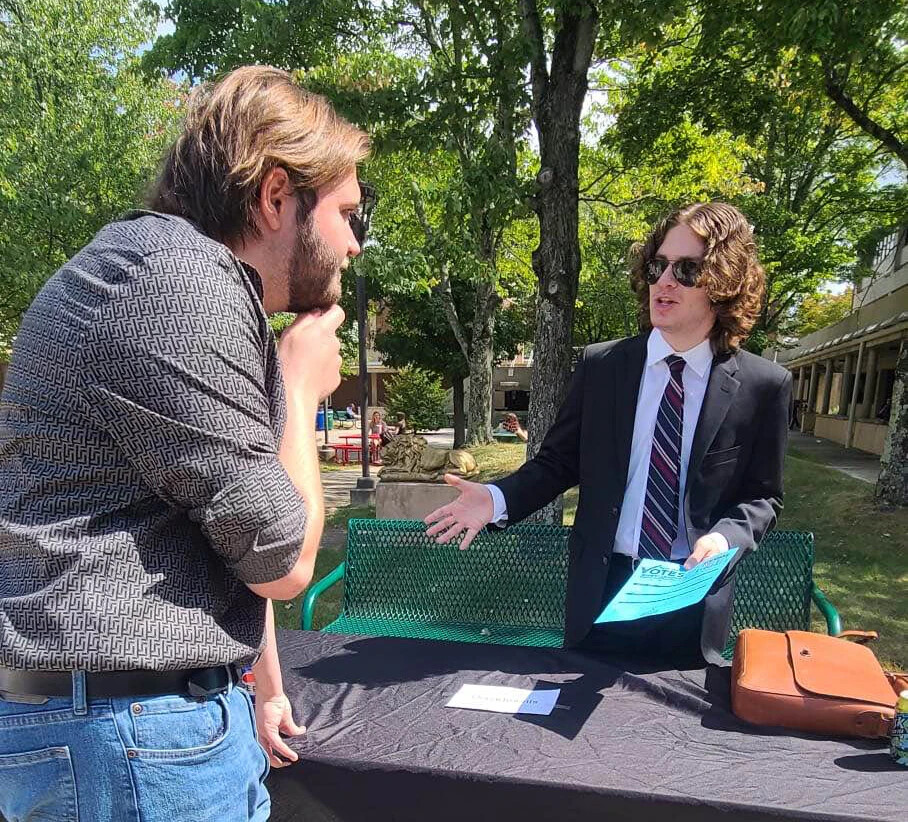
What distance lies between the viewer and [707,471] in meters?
2.12

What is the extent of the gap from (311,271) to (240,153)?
0.21 m

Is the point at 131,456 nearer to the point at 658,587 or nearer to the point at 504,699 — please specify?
the point at 658,587

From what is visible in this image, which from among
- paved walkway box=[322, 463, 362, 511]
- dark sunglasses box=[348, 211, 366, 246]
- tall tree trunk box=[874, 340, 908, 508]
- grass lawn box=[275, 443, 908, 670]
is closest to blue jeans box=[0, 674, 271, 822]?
dark sunglasses box=[348, 211, 366, 246]

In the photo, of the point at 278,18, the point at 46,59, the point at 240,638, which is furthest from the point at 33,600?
the point at 46,59

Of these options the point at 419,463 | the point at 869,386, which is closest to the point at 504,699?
the point at 419,463

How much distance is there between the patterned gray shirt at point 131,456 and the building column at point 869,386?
20.7m

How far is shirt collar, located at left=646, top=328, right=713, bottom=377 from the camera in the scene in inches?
87.0

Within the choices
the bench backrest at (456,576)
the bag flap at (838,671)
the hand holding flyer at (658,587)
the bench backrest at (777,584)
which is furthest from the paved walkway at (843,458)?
the hand holding flyer at (658,587)

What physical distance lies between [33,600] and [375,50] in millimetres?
11351

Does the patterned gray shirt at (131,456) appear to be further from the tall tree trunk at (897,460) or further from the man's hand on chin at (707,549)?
the tall tree trunk at (897,460)

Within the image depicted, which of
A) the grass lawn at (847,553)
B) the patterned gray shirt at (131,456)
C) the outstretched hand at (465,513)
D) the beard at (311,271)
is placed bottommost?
the grass lawn at (847,553)

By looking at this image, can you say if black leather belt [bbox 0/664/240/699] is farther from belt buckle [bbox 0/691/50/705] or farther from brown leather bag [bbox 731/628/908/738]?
brown leather bag [bbox 731/628/908/738]

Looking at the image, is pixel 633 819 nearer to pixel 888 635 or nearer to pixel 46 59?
pixel 888 635

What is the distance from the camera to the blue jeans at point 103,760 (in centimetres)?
93
